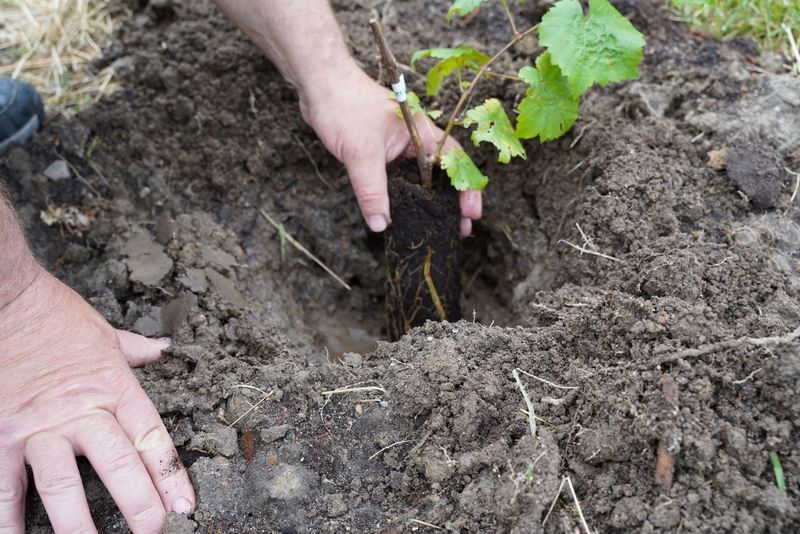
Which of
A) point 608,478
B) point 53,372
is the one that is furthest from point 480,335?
point 53,372

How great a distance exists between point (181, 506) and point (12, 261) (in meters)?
0.79

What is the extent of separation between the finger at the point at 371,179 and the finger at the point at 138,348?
0.85 metres

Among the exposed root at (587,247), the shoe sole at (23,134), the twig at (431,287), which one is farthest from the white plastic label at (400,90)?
the shoe sole at (23,134)

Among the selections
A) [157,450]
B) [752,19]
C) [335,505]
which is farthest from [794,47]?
[157,450]

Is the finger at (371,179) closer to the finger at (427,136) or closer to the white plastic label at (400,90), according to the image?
the finger at (427,136)

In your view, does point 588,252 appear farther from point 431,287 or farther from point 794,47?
point 794,47

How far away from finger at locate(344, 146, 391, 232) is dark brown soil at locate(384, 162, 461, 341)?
0.06 metres

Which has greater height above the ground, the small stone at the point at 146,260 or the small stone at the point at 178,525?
the small stone at the point at 146,260

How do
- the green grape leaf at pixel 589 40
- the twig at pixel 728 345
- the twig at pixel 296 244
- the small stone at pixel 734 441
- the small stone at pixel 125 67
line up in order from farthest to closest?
the small stone at pixel 125 67, the twig at pixel 296 244, the green grape leaf at pixel 589 40, the twig at pixel 728 345, the small stone at pixel 734 441

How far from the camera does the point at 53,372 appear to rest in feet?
5.51

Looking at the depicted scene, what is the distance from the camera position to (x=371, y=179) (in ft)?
7.72

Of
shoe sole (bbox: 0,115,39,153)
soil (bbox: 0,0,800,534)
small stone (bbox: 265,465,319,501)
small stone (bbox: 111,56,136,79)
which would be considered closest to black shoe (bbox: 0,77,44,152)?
Result: shoe sole (bbox: 0,115,39,153)

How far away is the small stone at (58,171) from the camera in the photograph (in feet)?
8.58

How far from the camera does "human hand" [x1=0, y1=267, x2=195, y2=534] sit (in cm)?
159
